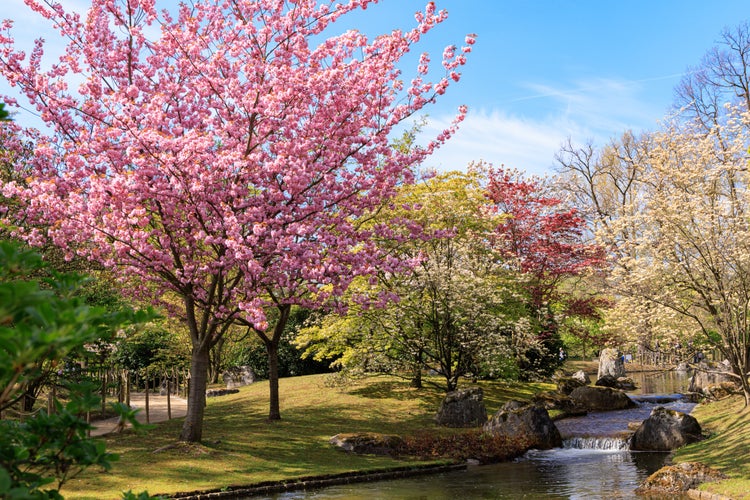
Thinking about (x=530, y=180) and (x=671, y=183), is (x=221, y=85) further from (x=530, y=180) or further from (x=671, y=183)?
(x=530, y=180)

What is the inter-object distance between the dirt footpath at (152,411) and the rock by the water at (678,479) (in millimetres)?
14346

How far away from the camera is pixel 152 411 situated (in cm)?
2730

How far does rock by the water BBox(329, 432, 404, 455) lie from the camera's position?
745 inches

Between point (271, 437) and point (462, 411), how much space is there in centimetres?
736

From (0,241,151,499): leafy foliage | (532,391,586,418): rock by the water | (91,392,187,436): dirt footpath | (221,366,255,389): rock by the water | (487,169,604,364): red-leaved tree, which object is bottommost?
(532,391,586,418): rock by the water

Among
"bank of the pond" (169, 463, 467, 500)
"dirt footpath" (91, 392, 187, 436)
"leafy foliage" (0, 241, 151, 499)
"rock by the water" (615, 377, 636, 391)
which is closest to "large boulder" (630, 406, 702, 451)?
"bank of the pond" (169, 463, 467, 500)

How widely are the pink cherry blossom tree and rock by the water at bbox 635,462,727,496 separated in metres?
8.31

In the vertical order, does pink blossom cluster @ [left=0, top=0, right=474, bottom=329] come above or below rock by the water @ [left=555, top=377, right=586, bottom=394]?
above

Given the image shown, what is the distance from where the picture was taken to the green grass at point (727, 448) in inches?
532

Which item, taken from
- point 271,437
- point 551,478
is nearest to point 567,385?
point 551,478

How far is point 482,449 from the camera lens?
19781 millimetres

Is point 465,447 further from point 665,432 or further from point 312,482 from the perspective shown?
point 665,432

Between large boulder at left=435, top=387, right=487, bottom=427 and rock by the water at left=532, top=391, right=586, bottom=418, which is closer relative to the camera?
large boulder at left=435, top=387, right=487, bottom=427

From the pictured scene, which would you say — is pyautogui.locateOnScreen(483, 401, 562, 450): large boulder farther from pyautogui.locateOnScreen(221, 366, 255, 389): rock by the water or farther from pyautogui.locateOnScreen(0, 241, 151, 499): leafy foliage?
pyautogui.locateOnScreen(0, 241, 151, 499): leafy foliage
